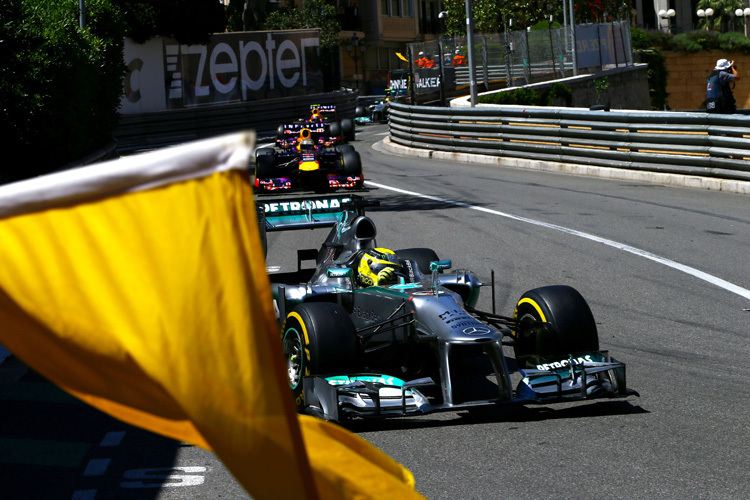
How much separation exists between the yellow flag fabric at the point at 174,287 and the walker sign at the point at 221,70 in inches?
1311

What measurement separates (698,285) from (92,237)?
8110mm

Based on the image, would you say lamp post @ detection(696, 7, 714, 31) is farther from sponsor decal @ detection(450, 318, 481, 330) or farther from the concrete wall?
sponsor decal @ detection(450, 318, 481, 330)

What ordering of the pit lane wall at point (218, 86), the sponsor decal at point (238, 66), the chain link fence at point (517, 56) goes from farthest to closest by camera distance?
the sponsor decal at point (238, 66) < the chain link fence at point (517, 56) < the pit lane wall at point (218, 86)

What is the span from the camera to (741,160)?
49.7 feet

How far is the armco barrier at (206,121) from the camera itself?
102ft

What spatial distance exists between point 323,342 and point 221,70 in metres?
31.5

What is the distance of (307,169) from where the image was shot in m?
18.0

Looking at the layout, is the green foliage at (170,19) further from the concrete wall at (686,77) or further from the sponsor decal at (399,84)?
the concrete wall at (686,77)

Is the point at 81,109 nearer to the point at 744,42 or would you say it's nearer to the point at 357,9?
the point at 744,42

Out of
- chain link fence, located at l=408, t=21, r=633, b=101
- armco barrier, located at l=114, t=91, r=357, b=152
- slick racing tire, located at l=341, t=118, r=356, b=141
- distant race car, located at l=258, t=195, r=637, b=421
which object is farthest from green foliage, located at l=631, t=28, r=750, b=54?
distant race car, located at l=258, t=195, r=637, b=421

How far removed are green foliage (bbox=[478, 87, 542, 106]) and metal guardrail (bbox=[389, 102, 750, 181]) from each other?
4.88m

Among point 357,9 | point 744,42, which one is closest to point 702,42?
point 744,42

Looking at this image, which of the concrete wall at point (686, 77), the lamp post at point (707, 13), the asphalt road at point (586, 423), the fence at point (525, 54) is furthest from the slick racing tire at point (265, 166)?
the lamp post at point (707, 13)

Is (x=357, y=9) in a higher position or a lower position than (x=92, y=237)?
higher
